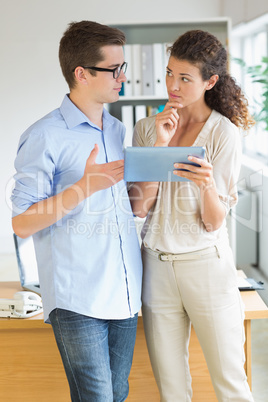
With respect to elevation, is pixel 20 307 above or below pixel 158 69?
below

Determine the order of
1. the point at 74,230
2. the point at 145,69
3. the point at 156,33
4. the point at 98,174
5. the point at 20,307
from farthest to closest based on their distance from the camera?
the point at 156,33, the point at 145,69, the point at 20,307, the point at 74,230, the point at 98,174

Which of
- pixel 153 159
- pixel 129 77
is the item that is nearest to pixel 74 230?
pixel 153 159

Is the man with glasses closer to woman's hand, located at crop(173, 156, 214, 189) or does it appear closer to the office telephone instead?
woman's hand, located at crop(173, 156, 214, 189)

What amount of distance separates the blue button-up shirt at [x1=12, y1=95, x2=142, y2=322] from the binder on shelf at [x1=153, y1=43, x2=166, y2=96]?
2310 millimetres

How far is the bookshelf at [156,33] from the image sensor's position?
379 centimetres

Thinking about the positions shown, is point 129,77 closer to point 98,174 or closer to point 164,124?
point 164,124

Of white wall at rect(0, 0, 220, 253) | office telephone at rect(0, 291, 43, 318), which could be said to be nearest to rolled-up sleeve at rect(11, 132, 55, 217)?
office telephone at rect(0, 291, 43, 318)

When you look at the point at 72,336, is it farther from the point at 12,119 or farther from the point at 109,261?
the point at 12,119

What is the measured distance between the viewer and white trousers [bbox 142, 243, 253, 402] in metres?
1.64

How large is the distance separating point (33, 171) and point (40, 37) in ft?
12.4

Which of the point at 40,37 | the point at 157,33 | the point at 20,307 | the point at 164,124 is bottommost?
the point at 20,307

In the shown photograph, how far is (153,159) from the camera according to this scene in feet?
4.61

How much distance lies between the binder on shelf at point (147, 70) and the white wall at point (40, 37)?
3.85 ft

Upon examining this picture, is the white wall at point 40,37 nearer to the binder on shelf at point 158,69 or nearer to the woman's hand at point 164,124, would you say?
the binder on shelf at point 158,69
